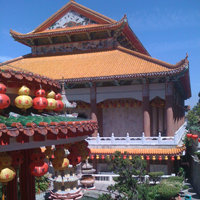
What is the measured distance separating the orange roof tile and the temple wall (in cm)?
358

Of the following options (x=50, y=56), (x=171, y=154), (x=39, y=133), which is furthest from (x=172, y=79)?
(x=39, y=133)

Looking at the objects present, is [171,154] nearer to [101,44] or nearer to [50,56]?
[101,44]

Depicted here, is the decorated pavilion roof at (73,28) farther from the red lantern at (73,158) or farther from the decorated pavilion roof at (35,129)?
the decorated pavilion roof at (35,129)

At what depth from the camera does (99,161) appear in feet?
56.1

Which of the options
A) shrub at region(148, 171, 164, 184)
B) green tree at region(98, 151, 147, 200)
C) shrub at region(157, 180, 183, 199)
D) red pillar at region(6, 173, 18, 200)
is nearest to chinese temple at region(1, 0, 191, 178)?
shrub at region(148, 171, 164, 184)

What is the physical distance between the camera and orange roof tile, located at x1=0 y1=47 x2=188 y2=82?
53.4ft

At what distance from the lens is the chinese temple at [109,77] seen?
52.0 feet

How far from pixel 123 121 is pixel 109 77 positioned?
15.2ft

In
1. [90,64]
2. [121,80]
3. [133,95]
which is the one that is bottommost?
[133,95]

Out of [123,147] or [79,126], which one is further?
[123,147]

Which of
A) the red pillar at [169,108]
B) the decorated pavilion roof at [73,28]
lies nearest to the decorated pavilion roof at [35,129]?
the red pillar at [169,108]

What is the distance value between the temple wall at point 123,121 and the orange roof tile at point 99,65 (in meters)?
3.58

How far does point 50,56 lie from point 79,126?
19059 mm

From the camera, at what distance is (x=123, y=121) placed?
65.1 ft
